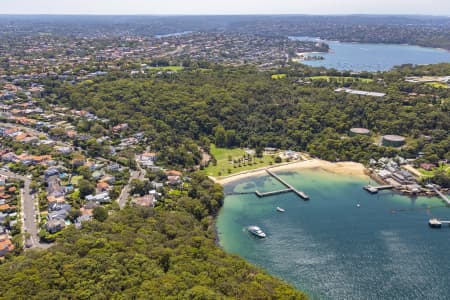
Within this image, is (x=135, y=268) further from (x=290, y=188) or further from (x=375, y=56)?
(x=375, y=56)

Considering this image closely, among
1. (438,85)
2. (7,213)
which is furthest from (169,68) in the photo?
(7,213)

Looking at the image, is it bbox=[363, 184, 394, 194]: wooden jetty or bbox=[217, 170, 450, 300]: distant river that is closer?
bbox=[217, 170, 450, 300]: distant river

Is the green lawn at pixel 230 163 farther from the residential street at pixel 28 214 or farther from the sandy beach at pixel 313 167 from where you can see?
the residential street at pixel 28 214

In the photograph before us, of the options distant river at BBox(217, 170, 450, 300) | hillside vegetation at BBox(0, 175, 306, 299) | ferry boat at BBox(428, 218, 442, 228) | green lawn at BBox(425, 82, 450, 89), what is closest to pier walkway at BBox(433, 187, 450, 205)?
distant river at BBox(217, 170, 450, 300)

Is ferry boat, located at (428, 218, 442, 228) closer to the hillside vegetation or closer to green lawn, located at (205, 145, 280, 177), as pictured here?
the hillside vegetation

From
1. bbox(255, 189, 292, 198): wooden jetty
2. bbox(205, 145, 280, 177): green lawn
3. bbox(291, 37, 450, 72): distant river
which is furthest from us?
bbox(291, 37, 450, 72): distant river
